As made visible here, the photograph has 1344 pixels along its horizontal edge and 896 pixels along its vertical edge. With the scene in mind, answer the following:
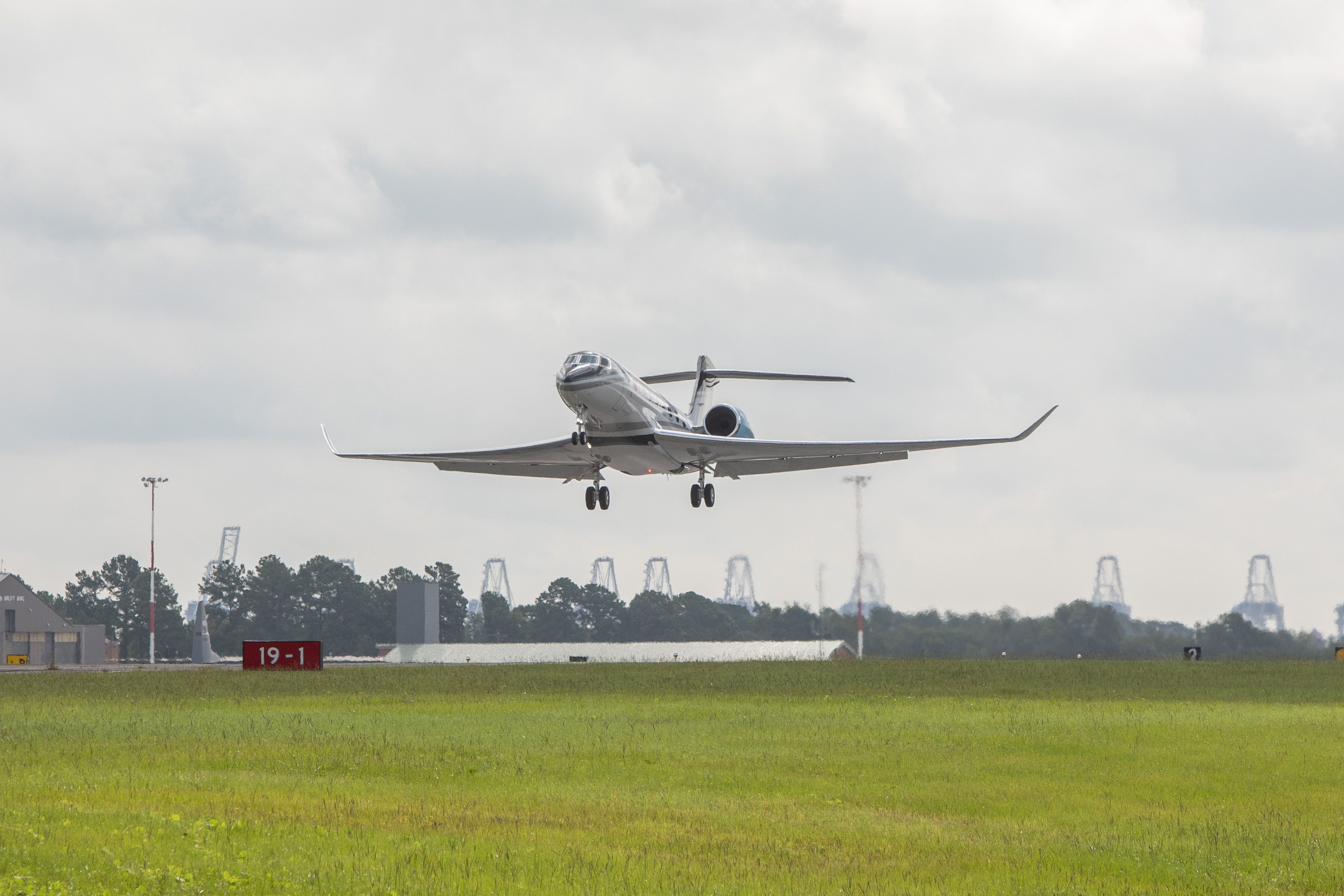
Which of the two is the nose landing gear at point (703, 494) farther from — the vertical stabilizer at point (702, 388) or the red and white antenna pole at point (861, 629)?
the red and white antenna pole at point (861, 629)

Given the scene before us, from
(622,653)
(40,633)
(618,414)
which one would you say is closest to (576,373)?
(618,414)

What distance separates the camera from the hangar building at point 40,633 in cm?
15488

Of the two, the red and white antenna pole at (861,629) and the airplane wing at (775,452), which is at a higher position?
the airplane wing at (775,452)

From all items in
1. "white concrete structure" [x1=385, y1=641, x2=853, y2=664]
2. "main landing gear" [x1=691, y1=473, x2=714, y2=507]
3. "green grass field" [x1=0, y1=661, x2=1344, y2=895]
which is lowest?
"white concrete structure" [x1=385, y1=641, x2=853, y2=664]

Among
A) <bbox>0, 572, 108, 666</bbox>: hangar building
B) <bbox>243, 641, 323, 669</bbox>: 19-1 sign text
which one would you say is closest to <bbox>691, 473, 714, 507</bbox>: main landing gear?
<bbox>243, 641, 323, 669</bbox>: 19-1 sign text

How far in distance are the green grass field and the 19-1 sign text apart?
102 ft

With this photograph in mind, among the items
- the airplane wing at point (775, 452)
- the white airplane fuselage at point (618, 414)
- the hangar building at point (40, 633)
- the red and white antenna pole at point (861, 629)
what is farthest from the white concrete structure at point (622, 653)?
the white airplane fuselage at point (618, 414)

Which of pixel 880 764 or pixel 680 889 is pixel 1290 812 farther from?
pixel 680 889

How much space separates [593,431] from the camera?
45.5m

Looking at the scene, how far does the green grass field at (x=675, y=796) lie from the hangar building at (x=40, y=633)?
108317 millimetres

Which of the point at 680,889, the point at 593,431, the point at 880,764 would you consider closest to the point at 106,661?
the point at 593,431

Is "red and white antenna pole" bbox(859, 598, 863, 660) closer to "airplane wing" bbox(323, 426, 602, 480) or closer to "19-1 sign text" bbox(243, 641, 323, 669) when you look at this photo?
"19-1 sign text" bbox(243, 641, 323, 669)

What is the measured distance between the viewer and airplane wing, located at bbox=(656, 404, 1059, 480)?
155 ft

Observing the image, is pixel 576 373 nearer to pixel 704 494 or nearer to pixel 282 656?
pixel 704 494
